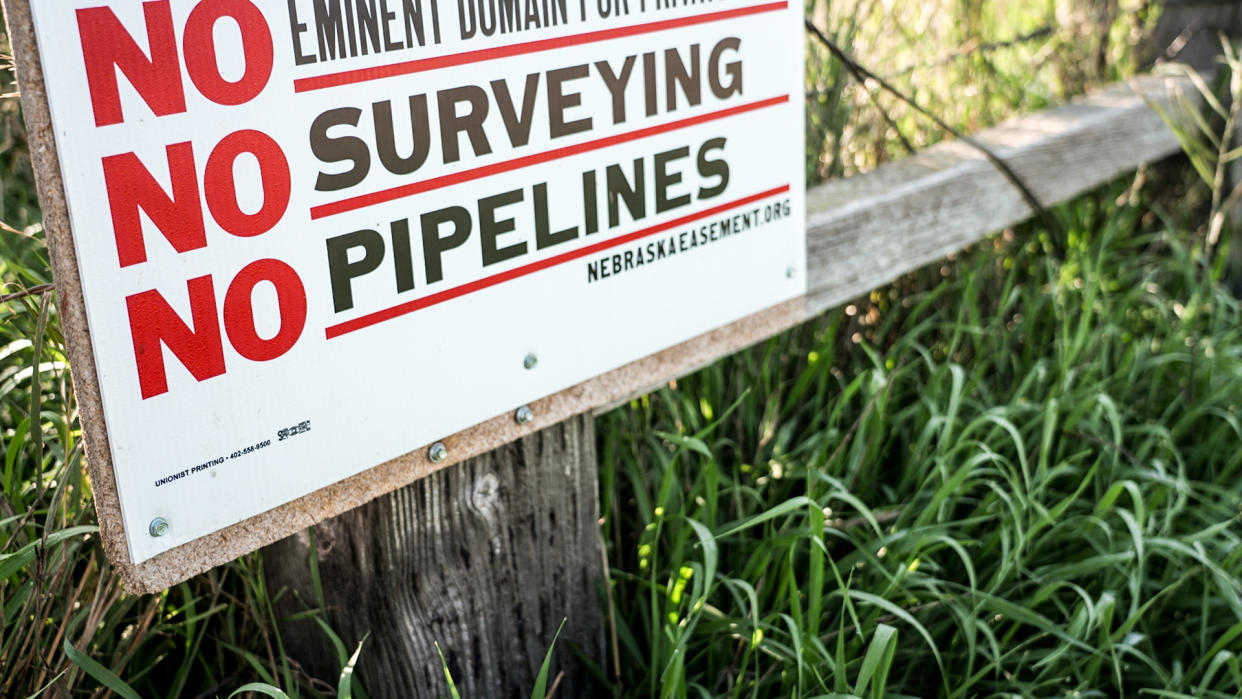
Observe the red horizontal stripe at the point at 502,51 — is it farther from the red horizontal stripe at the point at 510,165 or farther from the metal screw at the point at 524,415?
the metal screw at the point at 524,415

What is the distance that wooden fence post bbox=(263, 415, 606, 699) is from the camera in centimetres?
135

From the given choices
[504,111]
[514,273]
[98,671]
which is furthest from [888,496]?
[98,671]

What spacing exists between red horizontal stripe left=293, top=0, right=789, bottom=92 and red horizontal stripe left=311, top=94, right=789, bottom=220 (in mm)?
112

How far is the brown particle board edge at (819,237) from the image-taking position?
96 centimetres

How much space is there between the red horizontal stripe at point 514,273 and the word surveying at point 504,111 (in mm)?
136

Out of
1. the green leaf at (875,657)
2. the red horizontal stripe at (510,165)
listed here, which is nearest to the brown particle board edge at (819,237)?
the red horizontal stripe at (510,165)

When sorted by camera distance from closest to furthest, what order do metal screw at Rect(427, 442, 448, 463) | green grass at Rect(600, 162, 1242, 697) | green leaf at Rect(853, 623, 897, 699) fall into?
metal screw at Rect(427, 442, 448, 463)
green leaf at Rect(853, 623, 897, 699)
green grass at Rect(600, 162, 1242, 697)

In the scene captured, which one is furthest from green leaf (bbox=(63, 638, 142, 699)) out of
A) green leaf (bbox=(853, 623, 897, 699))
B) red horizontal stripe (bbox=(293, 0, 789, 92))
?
green leaf (bbox=(853, 623, 897, 699))

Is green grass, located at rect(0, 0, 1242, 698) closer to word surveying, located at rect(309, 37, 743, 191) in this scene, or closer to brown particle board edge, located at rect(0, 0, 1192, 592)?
brown particle board edge, located at rect(0, 0, 1192, 592)

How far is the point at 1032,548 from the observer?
1.89 metres

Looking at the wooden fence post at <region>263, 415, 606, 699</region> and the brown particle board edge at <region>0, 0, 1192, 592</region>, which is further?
the wooden fence post at <region>263, 415, 606, 699</region>

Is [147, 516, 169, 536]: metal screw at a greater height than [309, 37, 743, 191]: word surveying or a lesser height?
lesser

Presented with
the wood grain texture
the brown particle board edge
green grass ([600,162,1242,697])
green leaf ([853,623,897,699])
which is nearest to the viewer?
the brown particle board edge

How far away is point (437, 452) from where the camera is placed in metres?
1.28
